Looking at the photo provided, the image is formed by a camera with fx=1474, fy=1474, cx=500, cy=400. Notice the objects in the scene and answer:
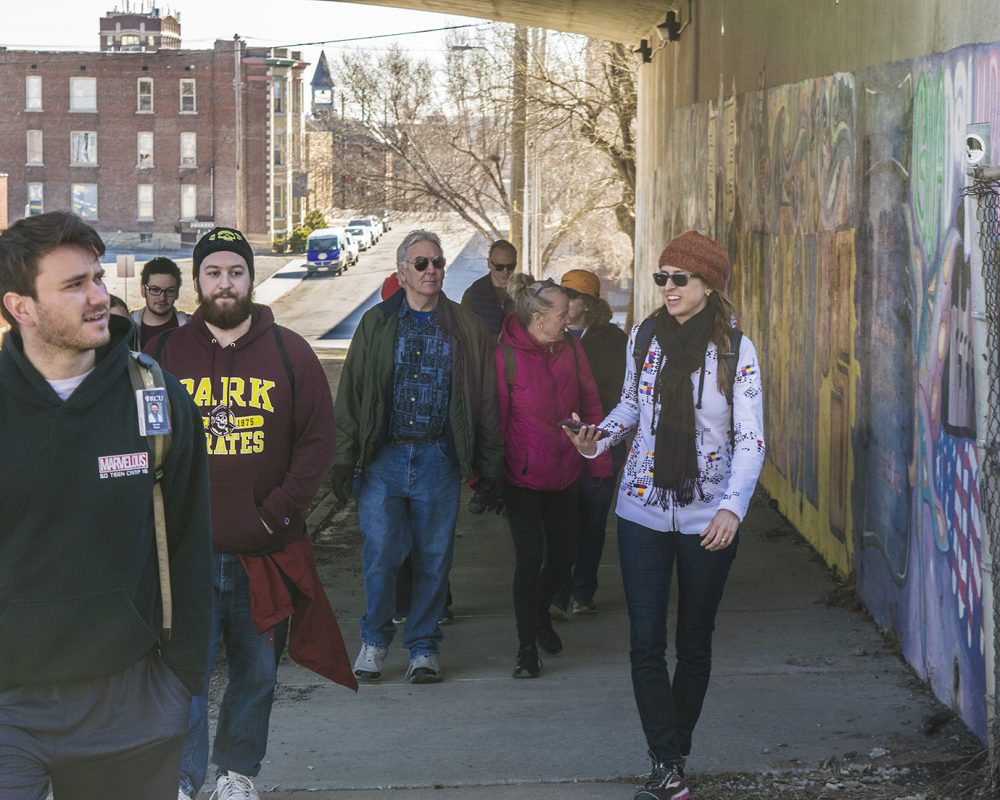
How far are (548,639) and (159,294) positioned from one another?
3.06m

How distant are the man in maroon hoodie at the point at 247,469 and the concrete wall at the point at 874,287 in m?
2.35

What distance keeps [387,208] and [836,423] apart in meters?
35.8

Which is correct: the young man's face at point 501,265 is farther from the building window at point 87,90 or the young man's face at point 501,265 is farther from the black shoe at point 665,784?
the building window at point 87,90

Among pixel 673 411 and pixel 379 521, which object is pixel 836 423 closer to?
pixel 379 521

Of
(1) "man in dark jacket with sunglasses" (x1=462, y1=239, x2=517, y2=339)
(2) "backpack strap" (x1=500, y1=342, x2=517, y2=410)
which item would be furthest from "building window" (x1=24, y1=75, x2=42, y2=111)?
(2) "backpack strap" (x1=500, y1=342, x2=517, y2=410)

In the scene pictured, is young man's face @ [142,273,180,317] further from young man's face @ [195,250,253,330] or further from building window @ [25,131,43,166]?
building window @ [25,131,43,166]

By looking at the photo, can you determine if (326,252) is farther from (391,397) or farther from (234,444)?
(234,444)

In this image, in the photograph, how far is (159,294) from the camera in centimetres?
839

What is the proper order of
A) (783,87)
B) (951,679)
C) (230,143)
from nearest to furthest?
(951,679) < (783,87) < (230,143)

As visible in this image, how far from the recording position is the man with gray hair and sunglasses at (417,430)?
6480 millimetres

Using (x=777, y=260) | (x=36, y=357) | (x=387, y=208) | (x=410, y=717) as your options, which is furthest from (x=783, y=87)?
(x=387, y=208)

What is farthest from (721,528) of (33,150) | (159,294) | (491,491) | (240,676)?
(33,150)

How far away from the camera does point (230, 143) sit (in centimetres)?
8275

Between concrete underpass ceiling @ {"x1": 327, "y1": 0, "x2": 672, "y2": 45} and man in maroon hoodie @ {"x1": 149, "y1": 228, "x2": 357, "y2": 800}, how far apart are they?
562 inches
